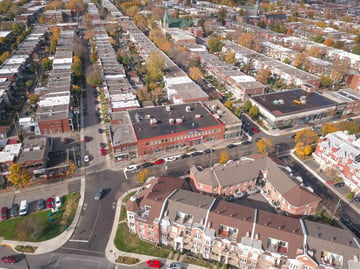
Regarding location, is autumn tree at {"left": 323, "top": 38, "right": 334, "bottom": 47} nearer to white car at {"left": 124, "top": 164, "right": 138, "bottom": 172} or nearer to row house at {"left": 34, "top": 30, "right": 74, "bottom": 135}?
row house at {"left": 34, "top": 30, "right": 74, "bottom": 135}

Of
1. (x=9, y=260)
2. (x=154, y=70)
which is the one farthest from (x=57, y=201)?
(x=154, y=70)

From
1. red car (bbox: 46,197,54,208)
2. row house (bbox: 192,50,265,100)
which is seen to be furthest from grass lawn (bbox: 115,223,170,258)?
row house (bbox: 192,50,265,100)

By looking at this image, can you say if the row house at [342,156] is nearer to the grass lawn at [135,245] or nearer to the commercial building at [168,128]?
the commercial building at [168,128]

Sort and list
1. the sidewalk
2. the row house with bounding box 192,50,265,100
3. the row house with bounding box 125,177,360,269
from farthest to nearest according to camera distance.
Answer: the row house with bounding box 192,50,265,100
the sidewalk
the row house with bounding box 125,177,360,269

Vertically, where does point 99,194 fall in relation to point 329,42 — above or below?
below

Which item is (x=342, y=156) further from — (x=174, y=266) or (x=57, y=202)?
(x=57, y=202)

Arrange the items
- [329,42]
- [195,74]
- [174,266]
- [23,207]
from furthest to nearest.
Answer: [329,42] → [195,74] → [23,207] → [174,266]

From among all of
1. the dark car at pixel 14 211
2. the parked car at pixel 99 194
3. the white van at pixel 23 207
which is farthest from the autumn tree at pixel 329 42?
the dark car at pixel 14 211
